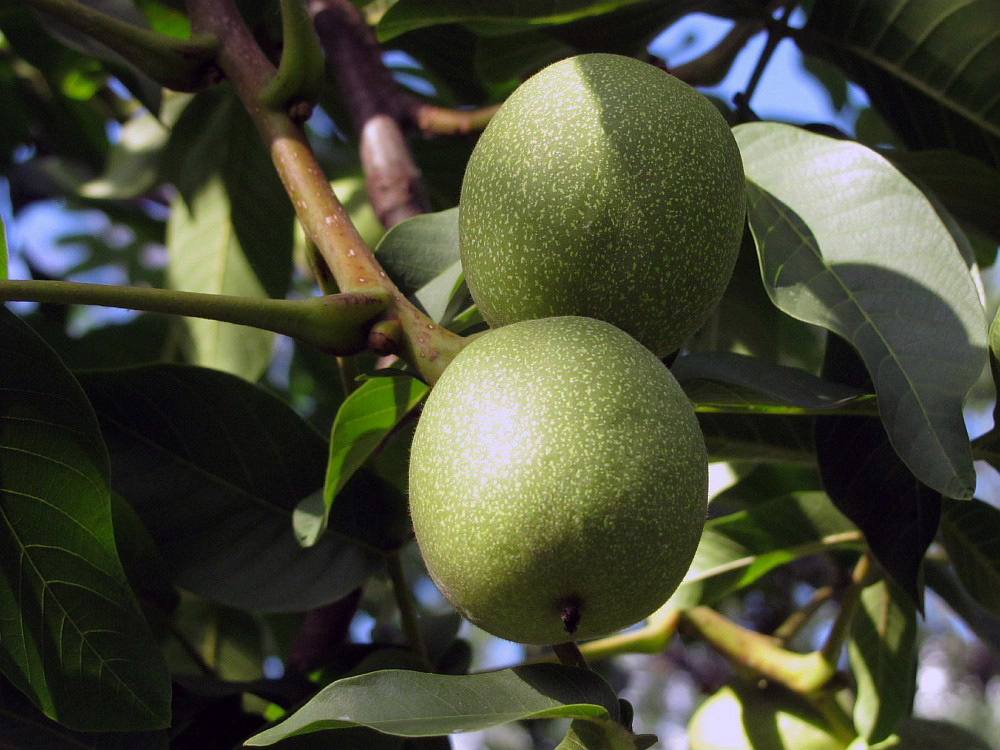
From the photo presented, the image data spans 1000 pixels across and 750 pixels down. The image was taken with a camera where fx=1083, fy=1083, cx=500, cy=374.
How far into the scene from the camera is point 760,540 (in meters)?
1.38

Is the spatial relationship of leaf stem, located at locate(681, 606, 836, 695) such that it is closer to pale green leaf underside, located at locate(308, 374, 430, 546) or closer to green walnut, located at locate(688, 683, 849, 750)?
green walnut, located at locate(688, 683, 849, 750)

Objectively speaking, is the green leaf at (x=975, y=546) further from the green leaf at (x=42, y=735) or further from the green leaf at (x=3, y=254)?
the green leaf at (x=3, y=254)

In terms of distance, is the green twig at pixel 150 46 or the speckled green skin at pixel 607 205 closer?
the speckled green skin at pixel 607 205

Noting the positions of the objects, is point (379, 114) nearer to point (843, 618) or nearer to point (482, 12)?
point (482, 12)

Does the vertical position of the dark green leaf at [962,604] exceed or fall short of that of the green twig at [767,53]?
it falls short

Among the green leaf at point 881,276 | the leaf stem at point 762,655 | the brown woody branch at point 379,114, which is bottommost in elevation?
the leaf stem at point 762,655

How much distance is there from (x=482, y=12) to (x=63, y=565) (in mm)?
734

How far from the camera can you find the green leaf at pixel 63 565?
2.82 ft

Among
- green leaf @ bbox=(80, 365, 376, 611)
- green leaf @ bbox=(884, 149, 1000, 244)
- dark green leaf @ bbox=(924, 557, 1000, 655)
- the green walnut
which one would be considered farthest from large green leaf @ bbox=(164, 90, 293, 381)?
dark green leaf @ bbox=(924, 557, 1000, 655)

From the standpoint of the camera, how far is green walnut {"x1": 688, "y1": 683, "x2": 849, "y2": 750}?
1351 millimetres

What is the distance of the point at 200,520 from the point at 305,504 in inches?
7.1

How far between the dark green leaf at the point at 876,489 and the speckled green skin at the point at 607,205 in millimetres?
245

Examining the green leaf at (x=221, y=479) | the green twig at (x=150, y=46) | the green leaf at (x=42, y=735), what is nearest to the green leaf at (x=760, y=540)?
the green leaf at (x=221, y=479)

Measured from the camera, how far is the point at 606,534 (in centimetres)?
67
